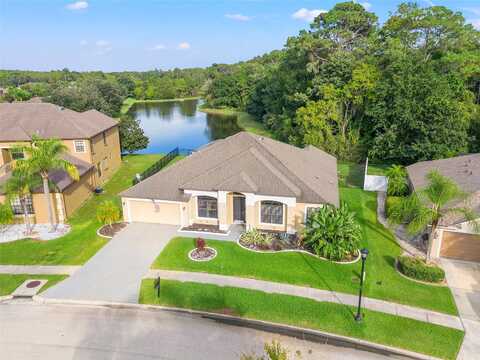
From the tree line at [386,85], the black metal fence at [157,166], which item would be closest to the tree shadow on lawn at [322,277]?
the black metal fence at [157,166]

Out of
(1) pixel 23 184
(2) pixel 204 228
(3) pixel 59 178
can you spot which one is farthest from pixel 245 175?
(1) pixel 23 184

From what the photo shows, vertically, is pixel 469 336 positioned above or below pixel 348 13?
below

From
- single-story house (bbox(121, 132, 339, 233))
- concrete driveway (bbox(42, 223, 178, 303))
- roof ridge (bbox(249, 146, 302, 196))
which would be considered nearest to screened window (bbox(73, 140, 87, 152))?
single-story house (bbox(121, 132, 339, 233))

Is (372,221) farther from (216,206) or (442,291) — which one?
(216,206)

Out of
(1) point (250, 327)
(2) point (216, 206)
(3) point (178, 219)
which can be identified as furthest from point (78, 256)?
(1) point (250, 327)

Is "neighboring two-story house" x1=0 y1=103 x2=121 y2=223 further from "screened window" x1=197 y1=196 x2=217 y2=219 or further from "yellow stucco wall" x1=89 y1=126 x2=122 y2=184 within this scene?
"screened window" x1=197 y1=196 x2=217 y2=219

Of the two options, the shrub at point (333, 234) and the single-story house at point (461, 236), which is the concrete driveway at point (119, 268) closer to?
the shrub at point (333, 234)
